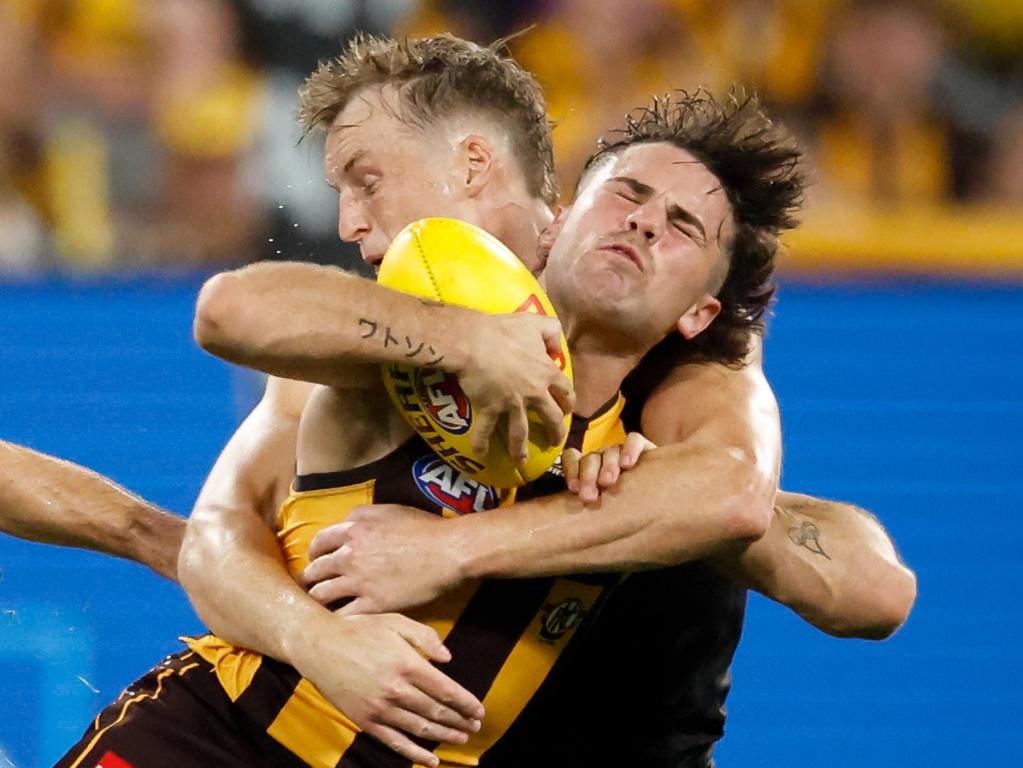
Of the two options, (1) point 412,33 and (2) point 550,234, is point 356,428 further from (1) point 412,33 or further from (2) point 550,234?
(1) point 412,33

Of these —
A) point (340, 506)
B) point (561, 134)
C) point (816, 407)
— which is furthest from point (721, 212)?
point (561, 134)

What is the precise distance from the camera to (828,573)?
283 centimetres

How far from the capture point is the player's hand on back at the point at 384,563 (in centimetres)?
251

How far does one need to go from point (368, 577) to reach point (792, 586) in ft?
2.46

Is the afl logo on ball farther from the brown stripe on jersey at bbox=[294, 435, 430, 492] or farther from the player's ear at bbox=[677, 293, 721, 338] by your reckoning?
the player's ear at bbox=[677, 293, 721, 338]

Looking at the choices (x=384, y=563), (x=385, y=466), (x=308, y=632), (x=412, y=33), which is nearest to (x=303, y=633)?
(x=308, y=632)

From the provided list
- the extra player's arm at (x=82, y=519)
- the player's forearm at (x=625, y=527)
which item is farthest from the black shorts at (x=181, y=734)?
the player's forearm at (x=625, y=527)

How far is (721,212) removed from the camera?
2.96 m

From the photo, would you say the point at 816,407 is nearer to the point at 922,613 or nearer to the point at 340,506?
the point at 922,613

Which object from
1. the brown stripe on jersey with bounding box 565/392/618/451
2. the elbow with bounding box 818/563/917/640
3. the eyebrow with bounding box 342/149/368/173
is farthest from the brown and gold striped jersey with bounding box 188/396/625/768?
the eyebrow with bounding box 342/149/368/173

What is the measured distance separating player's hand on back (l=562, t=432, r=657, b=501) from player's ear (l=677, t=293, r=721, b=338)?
367 mm

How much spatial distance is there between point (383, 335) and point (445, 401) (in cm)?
14

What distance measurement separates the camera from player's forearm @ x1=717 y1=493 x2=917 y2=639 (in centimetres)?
277

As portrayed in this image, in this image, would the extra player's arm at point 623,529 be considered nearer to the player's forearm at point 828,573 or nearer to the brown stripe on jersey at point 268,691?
the player's forearm at point 828,573
